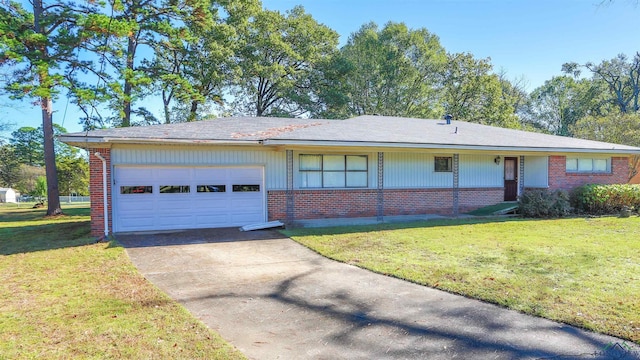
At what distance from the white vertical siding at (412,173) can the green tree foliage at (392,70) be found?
1579 centimetres

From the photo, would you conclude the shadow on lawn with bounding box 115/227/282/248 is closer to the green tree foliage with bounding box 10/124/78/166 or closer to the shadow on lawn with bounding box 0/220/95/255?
the shadow on lawn with bounding box 0/220/95/255

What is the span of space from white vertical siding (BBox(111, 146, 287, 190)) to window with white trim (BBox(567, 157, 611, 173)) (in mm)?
12208

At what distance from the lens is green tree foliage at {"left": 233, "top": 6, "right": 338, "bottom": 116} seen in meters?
25.3

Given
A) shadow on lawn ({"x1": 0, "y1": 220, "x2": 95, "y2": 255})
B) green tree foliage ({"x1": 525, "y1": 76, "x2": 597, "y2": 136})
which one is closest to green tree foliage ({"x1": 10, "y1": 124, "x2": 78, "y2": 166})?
shadow on lawn ({"x1": 0, "y1": 220, "x2": 95, "y2": 255})

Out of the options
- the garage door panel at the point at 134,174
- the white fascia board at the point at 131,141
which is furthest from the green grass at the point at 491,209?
the garage door panel at the point at 134,174

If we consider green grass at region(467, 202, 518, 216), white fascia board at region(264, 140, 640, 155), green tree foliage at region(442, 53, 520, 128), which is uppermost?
green tree foliage at region(442, 53, 520, 128)

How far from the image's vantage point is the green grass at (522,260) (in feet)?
14.6

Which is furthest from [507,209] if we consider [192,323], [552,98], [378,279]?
[552,98]

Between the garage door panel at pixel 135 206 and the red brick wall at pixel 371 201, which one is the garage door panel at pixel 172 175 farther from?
the red brick wall at pixel 371 201

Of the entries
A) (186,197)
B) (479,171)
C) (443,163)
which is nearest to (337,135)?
(443,163)

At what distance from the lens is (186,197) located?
11000 millimetres

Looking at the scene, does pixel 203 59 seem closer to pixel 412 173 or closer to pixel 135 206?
pixel 135 206

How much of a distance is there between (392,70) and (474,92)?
25.5ft

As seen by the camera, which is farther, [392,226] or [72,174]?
[72,174]
